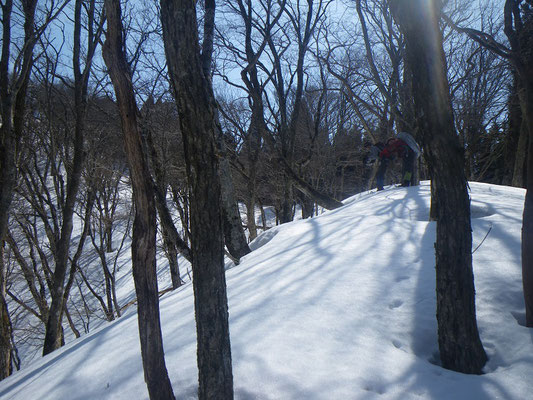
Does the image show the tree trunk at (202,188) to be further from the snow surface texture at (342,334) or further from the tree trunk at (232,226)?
the tree trunk at (232,226)

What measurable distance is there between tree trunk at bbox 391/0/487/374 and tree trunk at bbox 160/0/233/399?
1.40 m

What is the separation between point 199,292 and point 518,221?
3.71 m

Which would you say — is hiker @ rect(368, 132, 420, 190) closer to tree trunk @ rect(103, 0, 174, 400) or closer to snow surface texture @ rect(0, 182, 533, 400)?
snow surface texture @ rect(0, 182, 533, 400)

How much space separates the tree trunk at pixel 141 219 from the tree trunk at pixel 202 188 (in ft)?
0.89

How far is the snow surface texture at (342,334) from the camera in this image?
1.90 m

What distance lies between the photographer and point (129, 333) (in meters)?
3.04

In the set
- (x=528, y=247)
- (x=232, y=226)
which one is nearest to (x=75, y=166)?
(x=232, y=226)

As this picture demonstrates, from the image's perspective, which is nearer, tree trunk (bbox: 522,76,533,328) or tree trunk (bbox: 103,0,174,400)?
tree trunk (bbox: 103,0,174,400)

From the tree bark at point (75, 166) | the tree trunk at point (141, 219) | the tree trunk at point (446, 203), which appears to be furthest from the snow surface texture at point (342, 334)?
the tree bark at point (75, 166)

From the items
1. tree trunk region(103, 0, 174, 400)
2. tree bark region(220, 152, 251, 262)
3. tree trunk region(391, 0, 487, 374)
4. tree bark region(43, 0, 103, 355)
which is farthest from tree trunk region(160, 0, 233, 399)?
tree bark region(43, 0, 103, 355)

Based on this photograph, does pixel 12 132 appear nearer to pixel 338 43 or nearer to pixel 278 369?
pixel 278 369

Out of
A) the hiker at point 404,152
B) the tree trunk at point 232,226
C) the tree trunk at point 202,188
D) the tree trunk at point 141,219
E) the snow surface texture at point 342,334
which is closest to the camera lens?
the tree trunk at point 202,188

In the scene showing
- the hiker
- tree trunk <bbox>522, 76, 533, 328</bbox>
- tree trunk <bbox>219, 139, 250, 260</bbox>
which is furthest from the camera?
the hiker

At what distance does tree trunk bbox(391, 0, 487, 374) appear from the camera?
2020 millimetres
